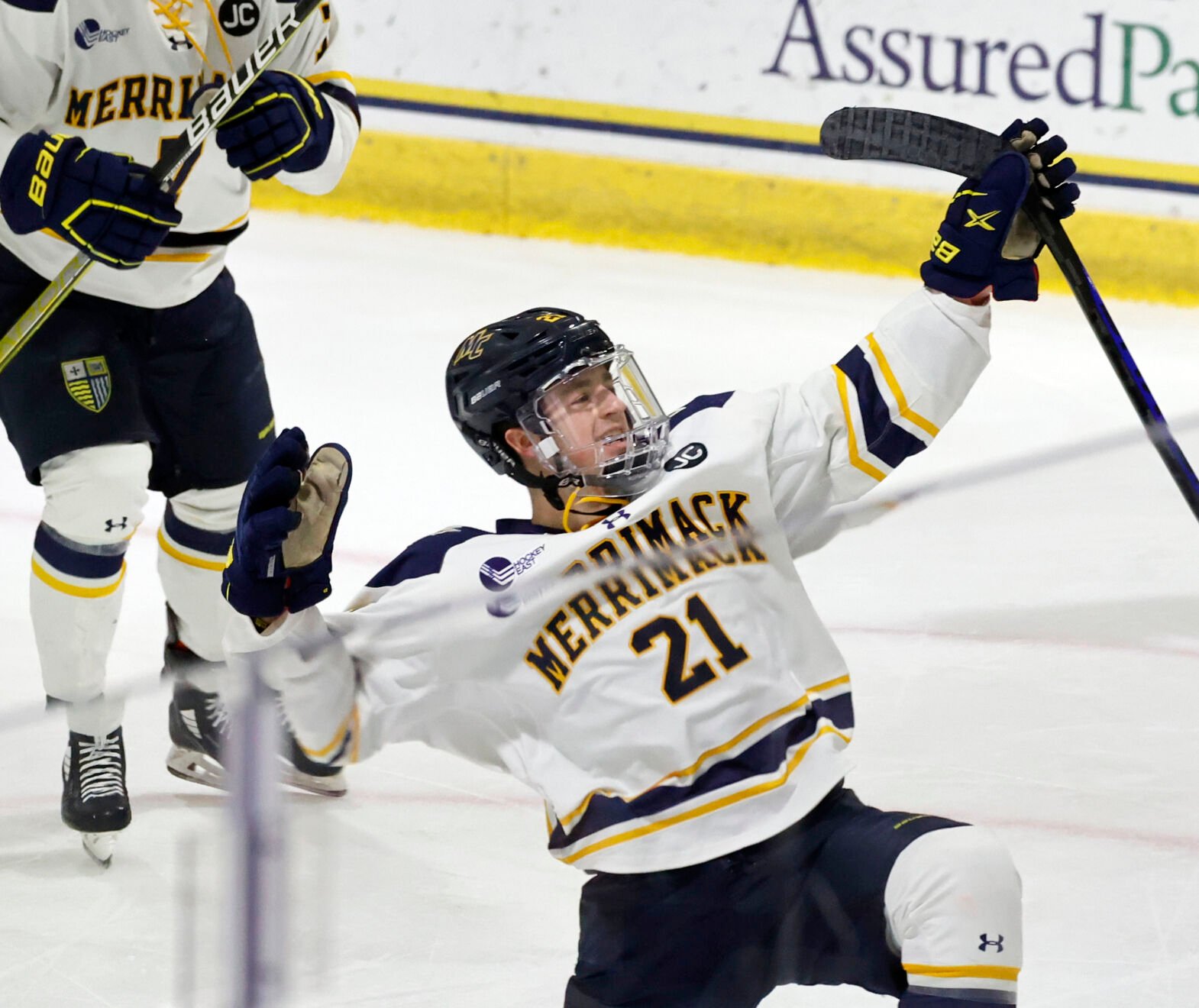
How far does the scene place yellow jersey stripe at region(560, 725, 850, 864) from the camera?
1.61m

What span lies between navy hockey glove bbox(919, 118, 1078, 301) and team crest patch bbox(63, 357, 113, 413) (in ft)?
3.84

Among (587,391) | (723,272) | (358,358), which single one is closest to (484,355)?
(587,391)

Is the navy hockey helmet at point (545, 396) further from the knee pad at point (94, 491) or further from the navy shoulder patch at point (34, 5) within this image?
the navy shoulder patch at point (34, 5)

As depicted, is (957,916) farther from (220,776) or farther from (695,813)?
(220,776)

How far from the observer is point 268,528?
146 cm

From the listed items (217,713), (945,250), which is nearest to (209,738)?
(217,713)

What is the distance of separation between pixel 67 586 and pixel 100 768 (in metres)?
0.91

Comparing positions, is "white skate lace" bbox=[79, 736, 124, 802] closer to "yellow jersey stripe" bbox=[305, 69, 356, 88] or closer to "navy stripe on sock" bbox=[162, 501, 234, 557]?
"navy stripe on sock" bbox=[162, 501, 234, 557]

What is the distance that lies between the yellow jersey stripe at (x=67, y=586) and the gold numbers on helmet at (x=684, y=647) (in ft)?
3.87

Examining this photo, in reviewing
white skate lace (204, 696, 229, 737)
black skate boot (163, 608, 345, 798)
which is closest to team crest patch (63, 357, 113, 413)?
black skate boot (163, 608, 345, 798)

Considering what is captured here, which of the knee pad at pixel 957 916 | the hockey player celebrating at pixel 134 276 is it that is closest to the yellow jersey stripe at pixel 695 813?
the knee pad at pixel 957 916

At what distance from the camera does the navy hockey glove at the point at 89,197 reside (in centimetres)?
245

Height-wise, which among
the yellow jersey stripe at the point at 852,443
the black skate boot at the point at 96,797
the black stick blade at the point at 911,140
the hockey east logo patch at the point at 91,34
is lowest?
the black skate boot at the point at 96,797

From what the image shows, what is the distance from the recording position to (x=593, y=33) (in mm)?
4859
